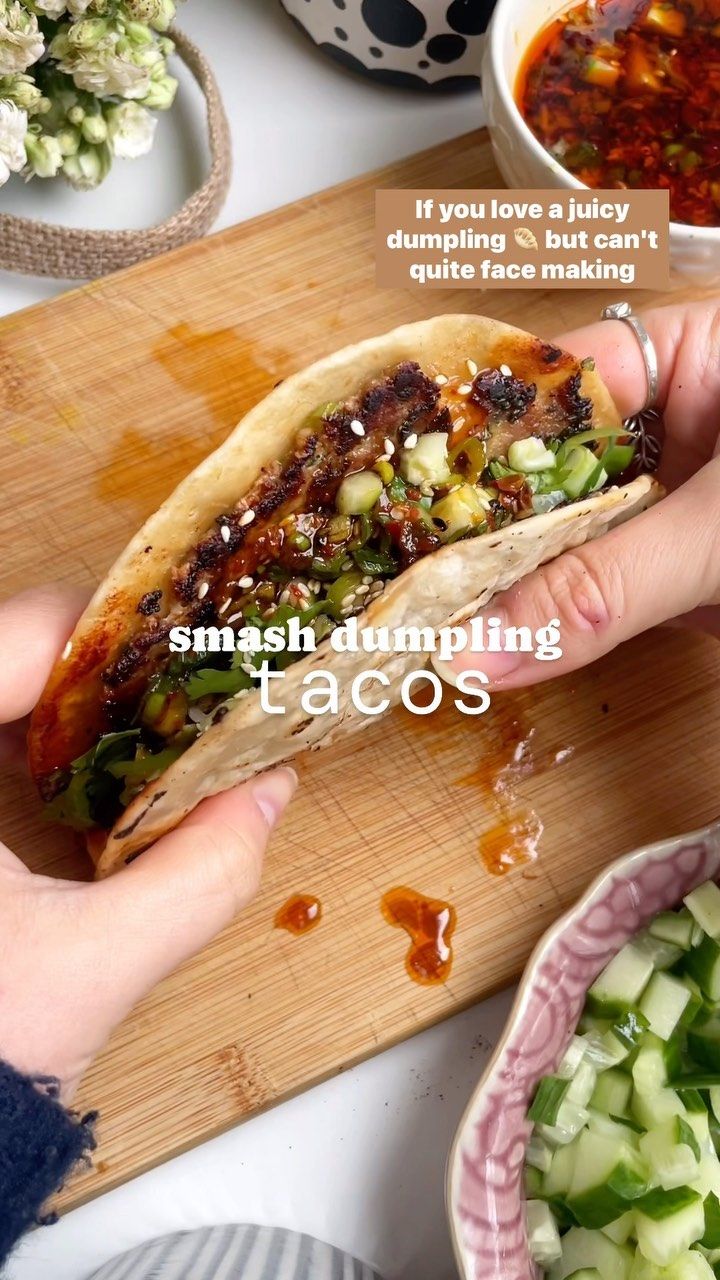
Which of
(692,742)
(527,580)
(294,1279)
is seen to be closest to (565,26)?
(527,580)

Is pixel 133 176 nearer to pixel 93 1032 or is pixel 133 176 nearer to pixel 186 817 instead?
pixel 186 817

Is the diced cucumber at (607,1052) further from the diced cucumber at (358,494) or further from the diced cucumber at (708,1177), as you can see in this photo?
the diced cucumber at (358,494)

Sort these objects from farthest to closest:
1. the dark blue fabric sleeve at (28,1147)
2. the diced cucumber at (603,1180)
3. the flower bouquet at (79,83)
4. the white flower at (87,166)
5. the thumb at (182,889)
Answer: the white flower at (87,166), the flower bouquet at (79,83), the diced cucumber at (603,1180), the thumb at (182,889), the dark blue fabric sleeve at (28,1147)

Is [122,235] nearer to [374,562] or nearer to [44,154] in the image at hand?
[44,154]

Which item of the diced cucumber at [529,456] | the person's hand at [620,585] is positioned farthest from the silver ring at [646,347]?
the diced cucumber at [529,456]

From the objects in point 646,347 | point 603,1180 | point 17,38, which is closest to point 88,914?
point 603,1180

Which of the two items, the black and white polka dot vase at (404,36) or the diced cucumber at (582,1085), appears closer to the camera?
→ the diced cucumber at (582,1085)

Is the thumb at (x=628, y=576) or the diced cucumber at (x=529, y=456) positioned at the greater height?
the diced cucumber at (x=529, y=456)

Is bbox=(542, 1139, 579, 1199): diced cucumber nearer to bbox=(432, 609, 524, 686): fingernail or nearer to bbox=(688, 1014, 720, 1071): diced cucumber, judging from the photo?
bbox=(688, 1014, 720, 1071): diced cucumber
